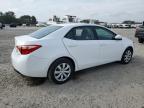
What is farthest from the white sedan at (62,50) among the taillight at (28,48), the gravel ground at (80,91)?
the gravel ground at (80,91)

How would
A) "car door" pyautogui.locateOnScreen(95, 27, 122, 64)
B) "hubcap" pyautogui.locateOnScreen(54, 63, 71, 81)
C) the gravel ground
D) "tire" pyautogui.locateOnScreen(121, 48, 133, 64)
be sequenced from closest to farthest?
the gravel ground → "hubcap" pyautogui.locateOnScreen(54, 63, 71, 81) → "car door" pyautogui.locateOnScreen(95, 27, 122, 64) → "tire" pyautogui.locateOnScreen(121, 48, 133, 64)

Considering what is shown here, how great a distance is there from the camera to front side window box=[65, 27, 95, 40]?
4.67m

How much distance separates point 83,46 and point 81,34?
1.19ft

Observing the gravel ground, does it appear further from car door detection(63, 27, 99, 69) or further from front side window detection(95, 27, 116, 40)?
front side window detection(95, 27, 116, 40)

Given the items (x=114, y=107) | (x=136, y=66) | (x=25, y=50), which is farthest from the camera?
(x=136, y=66)

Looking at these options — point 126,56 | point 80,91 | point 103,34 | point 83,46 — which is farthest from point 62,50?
point 126,56

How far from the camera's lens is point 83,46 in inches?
189

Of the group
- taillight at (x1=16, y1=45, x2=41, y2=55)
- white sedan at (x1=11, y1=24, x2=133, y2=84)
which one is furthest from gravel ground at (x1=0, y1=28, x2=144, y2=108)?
taillight at (x1=16, y1=45, x2=41, y2=55)

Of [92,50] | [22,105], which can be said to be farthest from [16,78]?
[92,50]

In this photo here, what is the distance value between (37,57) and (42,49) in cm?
21

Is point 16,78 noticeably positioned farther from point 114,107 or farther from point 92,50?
point 114,107

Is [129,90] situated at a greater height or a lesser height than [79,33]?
lesser

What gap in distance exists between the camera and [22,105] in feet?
11.5

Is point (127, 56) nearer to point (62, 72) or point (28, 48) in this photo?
point (62, 72)
